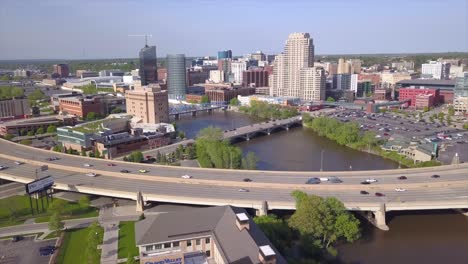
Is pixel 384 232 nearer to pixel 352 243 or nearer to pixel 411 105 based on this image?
pixel 352 243

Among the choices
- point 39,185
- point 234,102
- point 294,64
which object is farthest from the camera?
point 294,64

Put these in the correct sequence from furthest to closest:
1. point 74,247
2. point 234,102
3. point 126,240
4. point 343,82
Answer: point 343,82 < point 234,102 < point 126,240 < point 74,247

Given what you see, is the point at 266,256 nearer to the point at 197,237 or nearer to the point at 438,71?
the point at 197,237

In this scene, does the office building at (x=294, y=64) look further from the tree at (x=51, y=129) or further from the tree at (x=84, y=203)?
the tree at (x=84, y=203)

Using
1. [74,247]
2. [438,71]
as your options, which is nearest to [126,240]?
[74,247]

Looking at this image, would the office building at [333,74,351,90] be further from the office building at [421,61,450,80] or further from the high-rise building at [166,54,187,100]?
the high-rise building at [166,54,187,100]

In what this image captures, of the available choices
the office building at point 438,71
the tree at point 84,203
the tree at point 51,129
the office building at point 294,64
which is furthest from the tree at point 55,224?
the office building at point 438,71
